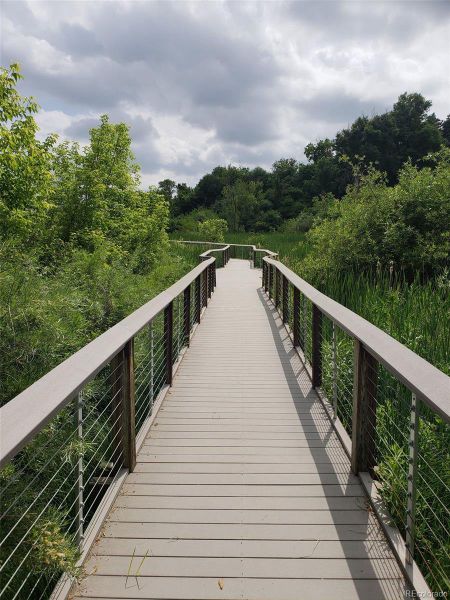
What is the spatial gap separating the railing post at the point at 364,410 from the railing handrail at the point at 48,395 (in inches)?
52.3

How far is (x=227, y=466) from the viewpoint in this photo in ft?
10.4

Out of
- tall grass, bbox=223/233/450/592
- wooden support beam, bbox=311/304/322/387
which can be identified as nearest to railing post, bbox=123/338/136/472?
tall grass, bbox=223/233/450/592

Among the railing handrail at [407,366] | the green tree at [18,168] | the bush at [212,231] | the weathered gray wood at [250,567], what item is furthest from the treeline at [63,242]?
the bush at [212,231]

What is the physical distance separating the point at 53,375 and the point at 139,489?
1.26 m

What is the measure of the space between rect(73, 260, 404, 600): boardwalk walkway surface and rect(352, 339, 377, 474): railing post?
14cm

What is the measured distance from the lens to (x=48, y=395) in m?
1.74

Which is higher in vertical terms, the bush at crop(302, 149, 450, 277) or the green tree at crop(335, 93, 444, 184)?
the green tree at crop(335, 93, 444, 184)

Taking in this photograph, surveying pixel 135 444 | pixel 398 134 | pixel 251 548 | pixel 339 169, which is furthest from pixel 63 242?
pixel 398 134

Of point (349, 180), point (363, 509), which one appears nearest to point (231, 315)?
point (363, 509)

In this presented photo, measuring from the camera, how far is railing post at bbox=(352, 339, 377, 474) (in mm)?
2810

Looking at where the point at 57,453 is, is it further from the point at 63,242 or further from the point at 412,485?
the point at 63,242

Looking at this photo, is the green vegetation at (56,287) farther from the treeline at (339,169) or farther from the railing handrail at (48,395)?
the treeline at (339,169)

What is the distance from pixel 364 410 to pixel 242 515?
901 mm

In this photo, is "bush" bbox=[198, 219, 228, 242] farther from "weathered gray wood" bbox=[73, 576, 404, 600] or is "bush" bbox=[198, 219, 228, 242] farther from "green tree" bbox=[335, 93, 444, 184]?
"green tree" bbox=[335, 93, 444, 184]
